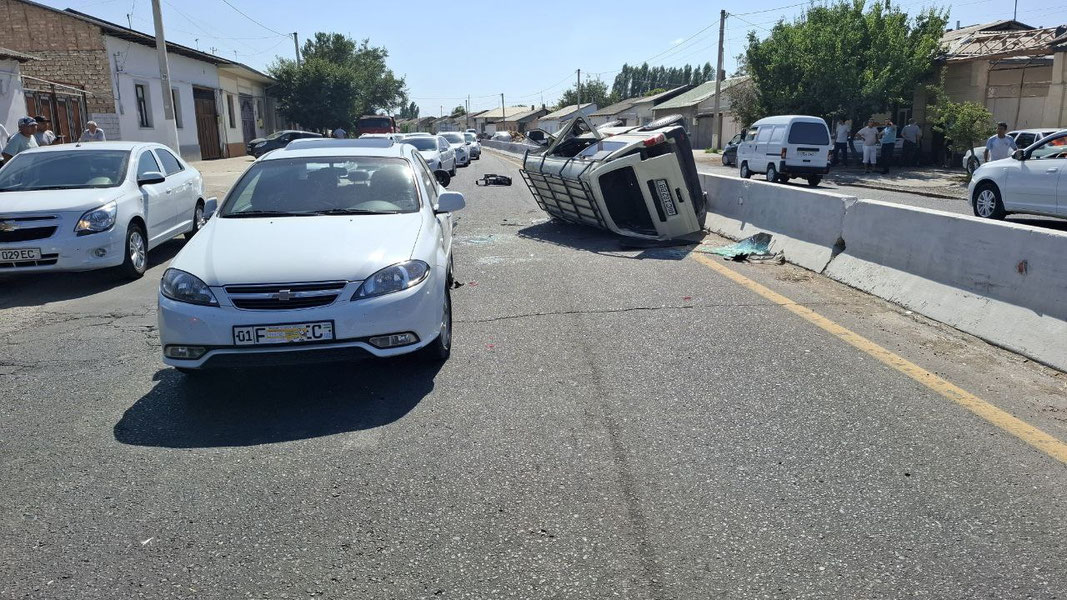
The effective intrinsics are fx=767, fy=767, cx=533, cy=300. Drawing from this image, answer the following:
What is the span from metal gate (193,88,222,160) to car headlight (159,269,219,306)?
107ft

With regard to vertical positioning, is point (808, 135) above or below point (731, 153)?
above

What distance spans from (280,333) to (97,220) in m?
4.86

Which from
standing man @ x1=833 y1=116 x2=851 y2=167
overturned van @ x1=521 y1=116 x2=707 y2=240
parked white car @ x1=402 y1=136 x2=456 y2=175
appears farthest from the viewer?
standing man @ x1=833 y1=116 x2=851 y2=167

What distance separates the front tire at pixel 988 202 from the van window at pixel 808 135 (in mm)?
8828

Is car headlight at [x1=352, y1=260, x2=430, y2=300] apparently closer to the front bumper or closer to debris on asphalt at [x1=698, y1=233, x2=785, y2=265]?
the front bumper

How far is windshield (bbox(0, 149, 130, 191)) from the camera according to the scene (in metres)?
8.68

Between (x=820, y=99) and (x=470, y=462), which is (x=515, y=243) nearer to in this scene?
(x=470, y=462)

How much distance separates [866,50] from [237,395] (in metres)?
30.6

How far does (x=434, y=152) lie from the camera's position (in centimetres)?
2298

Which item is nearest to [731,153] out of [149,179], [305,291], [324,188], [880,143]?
[880,143]

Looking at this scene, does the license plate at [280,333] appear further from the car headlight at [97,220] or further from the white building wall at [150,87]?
the white building wall at [150,87]

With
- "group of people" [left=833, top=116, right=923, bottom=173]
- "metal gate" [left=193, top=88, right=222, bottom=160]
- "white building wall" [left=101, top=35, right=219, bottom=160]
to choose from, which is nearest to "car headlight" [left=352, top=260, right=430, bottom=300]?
"group of people" [left=833, top=116, right=923, bottom=173]

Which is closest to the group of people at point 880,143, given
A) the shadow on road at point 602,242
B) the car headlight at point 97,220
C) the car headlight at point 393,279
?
the shadow on road at point 602,242

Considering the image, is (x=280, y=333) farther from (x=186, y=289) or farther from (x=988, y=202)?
(x=988, y=202)
